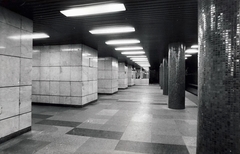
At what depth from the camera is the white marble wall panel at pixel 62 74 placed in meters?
9.61

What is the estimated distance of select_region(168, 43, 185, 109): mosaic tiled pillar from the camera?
29.4 feet

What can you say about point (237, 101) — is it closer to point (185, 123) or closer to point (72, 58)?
point (185, 123)

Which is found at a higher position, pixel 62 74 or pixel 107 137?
pixel 62 74

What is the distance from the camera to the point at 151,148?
4004 mm

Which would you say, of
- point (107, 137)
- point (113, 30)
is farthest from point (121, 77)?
point (107, 137)

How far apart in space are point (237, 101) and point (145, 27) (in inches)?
196

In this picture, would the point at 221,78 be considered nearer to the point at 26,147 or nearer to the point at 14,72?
the point at 26,147

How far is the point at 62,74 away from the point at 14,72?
4985 millimetres

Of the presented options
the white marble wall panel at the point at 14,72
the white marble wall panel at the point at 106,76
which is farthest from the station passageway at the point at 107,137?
the white marble wall panel at the point at 106,76

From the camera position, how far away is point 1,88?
4.45 metres

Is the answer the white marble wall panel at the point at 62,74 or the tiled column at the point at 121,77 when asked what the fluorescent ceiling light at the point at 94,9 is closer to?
the white marble wall panel at the point at 62,74

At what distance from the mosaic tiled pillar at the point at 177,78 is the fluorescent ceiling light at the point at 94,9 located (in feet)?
18.1

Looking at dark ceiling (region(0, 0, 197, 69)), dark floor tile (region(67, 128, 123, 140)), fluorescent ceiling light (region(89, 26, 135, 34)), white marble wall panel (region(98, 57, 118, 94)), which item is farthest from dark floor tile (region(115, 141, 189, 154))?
white marble wall panel (region(98, 57, 118, 94))

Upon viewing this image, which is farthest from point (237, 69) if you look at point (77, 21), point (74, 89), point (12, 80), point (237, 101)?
point (74, 89)
